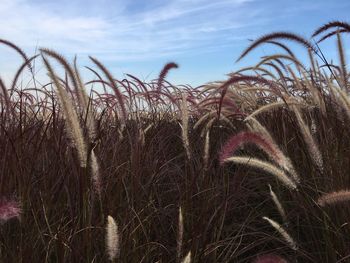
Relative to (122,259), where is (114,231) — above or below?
above

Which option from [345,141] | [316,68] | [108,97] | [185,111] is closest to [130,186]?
[185,111]

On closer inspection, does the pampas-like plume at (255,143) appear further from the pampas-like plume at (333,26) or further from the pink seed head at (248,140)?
the pampas-like plume at (333,26)

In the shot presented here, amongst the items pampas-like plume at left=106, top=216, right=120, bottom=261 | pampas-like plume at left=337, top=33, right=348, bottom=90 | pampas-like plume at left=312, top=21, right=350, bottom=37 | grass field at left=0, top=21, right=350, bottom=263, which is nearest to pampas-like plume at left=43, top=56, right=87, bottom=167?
grass field at left=0, top=21, right=350, bottom=263

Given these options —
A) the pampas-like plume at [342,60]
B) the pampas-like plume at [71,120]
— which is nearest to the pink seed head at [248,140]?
the pampas-like plume at [71,120]

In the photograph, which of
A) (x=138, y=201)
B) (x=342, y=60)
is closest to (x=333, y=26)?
(x=342, y=60)

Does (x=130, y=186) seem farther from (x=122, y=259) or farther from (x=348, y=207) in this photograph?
(x=348, y=207)

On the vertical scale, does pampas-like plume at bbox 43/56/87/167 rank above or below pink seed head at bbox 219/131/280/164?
above

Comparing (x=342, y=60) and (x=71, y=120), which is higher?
(x=342, y=60)

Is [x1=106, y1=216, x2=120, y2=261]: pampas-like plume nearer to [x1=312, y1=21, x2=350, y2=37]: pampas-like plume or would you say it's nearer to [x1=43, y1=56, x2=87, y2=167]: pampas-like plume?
[x1=43, y1=56, x2=87, y2=167]: pampas-like plume

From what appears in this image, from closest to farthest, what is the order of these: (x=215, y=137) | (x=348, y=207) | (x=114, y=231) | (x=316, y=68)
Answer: (x=114, y=231), (x=348, y=207), (x=316, y=68), (x=215, y=137)

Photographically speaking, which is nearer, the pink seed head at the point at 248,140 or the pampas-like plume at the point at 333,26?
the pink seed head at the point at 248,140

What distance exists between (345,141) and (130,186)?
1339 millimetres

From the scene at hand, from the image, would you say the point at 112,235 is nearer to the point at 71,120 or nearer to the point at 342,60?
the point at 71,120

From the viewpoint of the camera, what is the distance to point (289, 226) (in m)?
2.46
